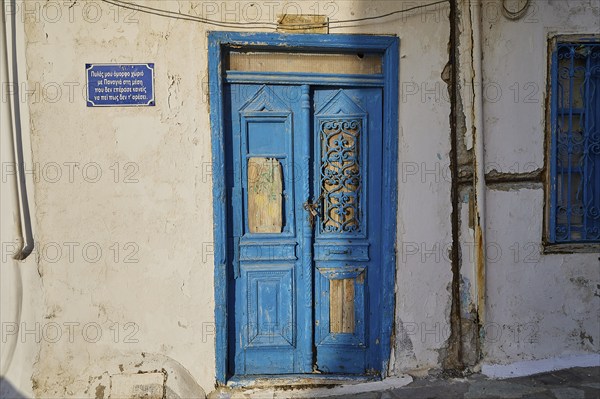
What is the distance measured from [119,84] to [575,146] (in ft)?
10.9

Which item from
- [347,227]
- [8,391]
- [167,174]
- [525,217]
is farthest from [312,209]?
[8,391]

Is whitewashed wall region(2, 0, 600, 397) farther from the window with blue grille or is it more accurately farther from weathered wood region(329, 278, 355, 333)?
weathered wood region(329, 278, 355, 333)

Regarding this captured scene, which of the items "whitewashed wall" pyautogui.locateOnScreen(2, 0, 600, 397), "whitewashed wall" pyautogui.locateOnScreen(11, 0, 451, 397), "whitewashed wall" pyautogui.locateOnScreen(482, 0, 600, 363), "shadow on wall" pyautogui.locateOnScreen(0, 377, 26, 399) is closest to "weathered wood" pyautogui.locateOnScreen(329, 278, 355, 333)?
"whitewashed wall" pyautogui.locateOnScreen(2, 0, 600, 397)

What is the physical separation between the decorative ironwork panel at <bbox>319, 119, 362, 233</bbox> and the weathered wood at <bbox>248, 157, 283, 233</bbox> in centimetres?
33

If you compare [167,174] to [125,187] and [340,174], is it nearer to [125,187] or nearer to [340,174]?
[125,187]

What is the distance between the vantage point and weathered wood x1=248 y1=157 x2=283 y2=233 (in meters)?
3.60

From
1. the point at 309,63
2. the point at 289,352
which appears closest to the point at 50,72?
the point at 309,63

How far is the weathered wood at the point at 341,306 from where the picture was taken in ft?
12.1

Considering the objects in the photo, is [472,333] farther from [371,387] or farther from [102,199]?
[102,199]

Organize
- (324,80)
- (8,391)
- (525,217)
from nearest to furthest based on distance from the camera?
1. (8,391)
2. (324,80)
3. (525,217)

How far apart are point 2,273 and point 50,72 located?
1.42 metres

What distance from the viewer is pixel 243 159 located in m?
3.59

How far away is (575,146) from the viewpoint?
3.71 m

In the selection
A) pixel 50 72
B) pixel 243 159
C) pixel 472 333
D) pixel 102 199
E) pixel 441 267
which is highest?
pixel 50 72
